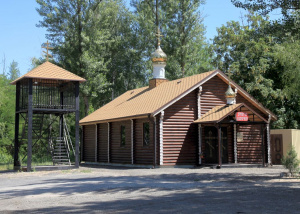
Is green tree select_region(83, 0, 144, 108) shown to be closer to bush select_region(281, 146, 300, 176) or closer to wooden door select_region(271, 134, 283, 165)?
wooden door select_region(271, 134, 283, 165)

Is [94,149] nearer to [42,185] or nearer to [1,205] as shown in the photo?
[42,185]

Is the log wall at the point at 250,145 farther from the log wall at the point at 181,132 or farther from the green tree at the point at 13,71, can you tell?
the green tree at the point at 13,71

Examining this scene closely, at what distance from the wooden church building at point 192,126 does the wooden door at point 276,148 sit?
5.78 ft

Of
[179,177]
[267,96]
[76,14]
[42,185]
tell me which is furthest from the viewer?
[76,14]

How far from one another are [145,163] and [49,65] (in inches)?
323

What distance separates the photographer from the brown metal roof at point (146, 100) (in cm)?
2367

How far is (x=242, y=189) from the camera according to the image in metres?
12.9

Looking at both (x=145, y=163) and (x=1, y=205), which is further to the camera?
(x=145, y=163)

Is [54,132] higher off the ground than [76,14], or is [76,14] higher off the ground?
[76,14]

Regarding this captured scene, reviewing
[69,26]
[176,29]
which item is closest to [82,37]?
[69,26]

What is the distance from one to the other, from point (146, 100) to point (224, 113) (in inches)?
234

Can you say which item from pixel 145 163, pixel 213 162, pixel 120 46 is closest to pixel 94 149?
pixel 145 163

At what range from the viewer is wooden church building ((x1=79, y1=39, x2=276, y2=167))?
2300 cm

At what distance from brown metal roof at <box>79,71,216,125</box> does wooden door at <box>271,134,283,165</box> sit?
677 centimetres
